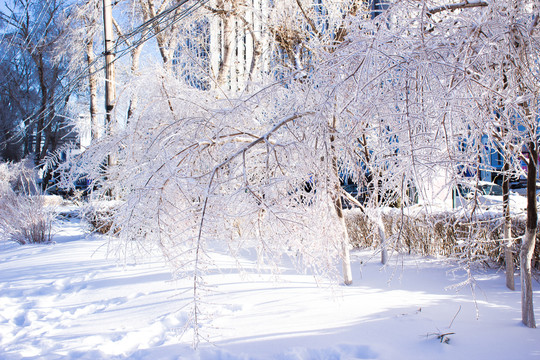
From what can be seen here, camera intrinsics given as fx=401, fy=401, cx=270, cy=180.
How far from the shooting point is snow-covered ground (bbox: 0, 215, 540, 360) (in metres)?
3.37

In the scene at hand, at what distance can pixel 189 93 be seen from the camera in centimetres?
581

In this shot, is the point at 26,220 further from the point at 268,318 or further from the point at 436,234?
the point at 436,234

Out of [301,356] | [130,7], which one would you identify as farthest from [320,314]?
[130,7]

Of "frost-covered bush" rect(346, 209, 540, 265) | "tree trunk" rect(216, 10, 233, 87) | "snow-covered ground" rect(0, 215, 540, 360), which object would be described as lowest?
"snow-covered ground" rect(0, 215, 540, 360)

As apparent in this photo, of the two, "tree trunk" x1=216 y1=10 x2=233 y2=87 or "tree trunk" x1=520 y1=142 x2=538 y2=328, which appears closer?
"tree trunk" x1=520 y1=142 x2=538 y2=328

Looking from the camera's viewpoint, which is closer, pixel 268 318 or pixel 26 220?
pixel 268 318

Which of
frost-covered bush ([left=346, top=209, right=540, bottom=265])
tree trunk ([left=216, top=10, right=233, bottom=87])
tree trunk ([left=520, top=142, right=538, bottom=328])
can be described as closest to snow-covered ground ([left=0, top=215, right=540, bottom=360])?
tree trunk ([left=520, top=142, right=538, bottom=328])

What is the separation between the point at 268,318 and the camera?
13.5 ft

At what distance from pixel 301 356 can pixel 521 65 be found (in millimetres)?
2630

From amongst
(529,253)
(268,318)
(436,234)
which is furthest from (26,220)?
(529,253)

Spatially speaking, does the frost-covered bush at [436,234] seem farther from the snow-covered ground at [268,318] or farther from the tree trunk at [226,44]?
the tree trunk at [226,44]

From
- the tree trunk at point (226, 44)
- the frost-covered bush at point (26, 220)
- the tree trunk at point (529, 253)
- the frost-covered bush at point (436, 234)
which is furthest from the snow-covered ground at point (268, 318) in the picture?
the tree trunk at point (226, 44)

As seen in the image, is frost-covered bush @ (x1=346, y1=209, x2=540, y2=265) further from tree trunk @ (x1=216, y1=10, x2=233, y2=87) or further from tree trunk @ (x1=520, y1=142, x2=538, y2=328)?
tree trunk @ (x1=216, y1=10, x2=233, y2=87)

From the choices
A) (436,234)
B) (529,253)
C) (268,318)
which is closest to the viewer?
(529,253)
